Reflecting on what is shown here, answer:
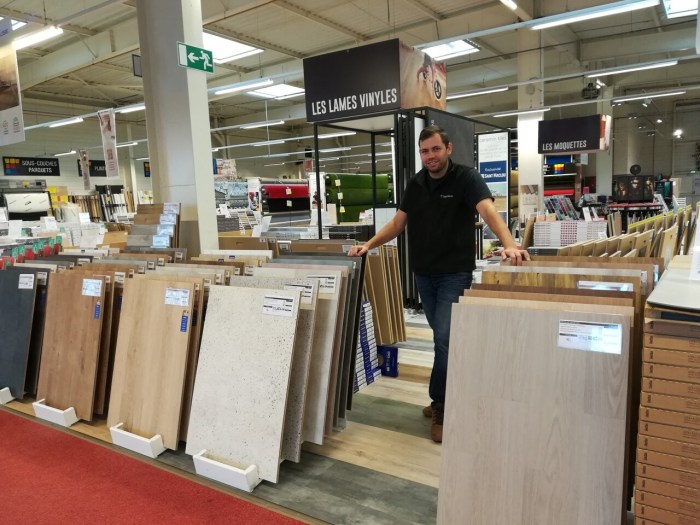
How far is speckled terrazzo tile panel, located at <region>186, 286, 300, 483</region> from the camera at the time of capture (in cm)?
244

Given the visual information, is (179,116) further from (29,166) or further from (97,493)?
(29,166)

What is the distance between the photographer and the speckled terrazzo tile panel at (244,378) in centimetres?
244

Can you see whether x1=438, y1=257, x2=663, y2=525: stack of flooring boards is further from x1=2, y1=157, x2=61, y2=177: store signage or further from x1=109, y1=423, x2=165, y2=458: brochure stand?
x1=2, y1=157, x2=61, y2=177: store signage

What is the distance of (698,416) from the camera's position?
1420mm

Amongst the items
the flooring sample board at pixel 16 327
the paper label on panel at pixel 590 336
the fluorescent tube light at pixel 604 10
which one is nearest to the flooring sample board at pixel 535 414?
the paper label on panel at pixel 590 336

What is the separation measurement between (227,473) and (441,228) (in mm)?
1694

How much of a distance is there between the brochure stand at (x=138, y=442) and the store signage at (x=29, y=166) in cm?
1588

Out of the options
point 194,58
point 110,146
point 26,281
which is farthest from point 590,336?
point 110,146

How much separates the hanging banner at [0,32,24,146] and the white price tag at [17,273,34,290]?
263 centimetres

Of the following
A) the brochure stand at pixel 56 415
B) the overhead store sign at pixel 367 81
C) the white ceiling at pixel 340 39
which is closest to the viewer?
Answer: the brochure stand at pixel 56 415

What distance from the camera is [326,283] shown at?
2.62 metres

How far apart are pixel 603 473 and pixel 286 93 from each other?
14.2 metres

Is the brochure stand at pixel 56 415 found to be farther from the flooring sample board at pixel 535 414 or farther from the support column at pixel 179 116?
the flooring sample board at pixel 535 414

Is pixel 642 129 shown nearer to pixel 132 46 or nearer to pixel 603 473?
pixel 132 46
